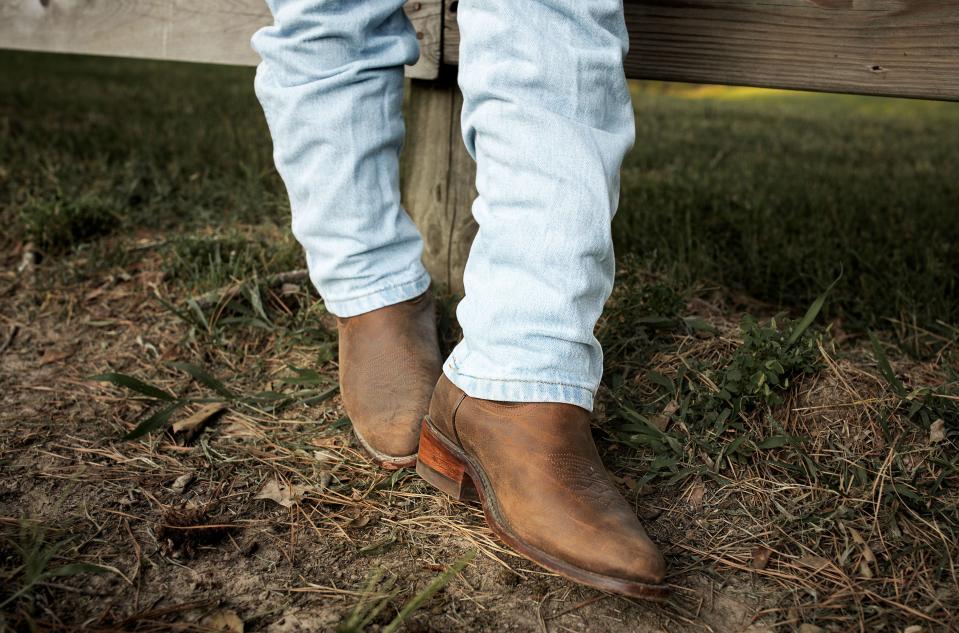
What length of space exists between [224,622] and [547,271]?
617 mm

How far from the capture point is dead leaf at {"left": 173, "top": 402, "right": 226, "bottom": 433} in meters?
1.35

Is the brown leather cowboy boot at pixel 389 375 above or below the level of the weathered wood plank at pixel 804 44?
below

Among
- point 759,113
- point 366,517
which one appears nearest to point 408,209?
point 366,517

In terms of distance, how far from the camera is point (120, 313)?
1773 millimetres

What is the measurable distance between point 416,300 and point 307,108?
1.31ft

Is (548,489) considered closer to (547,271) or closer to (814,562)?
(547,271)

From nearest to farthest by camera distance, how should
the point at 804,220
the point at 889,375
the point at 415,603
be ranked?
the point at 415,603 < the point at 889,375 < the point at 804,220

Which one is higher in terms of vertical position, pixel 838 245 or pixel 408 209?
pixel 408 209

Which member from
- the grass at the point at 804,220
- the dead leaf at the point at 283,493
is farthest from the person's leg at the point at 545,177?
the grass at the point at 804,220

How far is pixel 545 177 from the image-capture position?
98 cm

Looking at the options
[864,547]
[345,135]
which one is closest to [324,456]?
[345,135]

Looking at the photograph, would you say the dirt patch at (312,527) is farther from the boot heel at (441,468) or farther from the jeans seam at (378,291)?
the jeans seam at (378,291)

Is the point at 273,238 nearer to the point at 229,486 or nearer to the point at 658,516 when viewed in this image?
the point at 229,486

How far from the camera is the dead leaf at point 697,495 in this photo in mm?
1179
